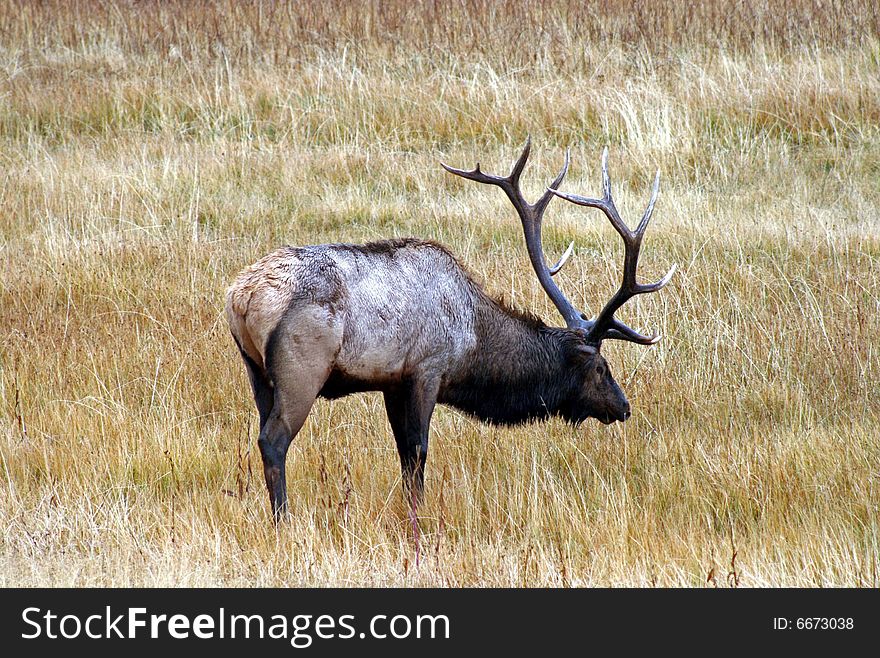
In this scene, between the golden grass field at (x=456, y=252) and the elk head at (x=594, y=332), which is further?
the elk head at (x=594, y=332)

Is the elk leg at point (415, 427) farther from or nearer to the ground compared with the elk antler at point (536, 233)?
nearer to the ground

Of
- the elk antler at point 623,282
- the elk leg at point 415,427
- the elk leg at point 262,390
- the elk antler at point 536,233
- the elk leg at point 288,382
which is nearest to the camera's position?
the elk leg at point 288,382

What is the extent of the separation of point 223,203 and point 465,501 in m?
5.22

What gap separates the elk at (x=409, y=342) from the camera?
5031 millimetres

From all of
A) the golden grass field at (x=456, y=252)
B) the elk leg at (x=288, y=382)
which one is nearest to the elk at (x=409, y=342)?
the elk leg at (x=288, y=382)

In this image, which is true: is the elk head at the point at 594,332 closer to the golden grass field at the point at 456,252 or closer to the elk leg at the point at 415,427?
the golden grass field at the point at 456,252

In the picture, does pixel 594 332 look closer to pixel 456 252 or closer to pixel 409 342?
pixel 409 342

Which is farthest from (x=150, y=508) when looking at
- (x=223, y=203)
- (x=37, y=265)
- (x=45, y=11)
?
(x=45, y=11)

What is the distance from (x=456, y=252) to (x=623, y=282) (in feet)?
10.2

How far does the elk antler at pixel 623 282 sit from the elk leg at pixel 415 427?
1.04 metres

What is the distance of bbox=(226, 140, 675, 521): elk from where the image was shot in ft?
16.5

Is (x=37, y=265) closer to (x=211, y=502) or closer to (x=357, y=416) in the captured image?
(x=357, y=416)

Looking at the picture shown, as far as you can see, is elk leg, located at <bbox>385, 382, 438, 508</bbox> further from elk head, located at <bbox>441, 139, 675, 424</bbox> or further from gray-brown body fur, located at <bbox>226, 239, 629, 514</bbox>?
elk head, located at <bbox>441, 139, 675, 424</bbox>

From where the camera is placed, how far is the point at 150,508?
5.38 m
